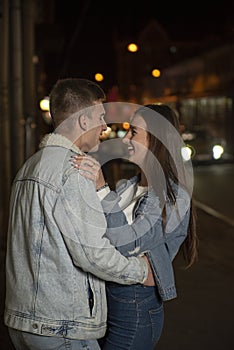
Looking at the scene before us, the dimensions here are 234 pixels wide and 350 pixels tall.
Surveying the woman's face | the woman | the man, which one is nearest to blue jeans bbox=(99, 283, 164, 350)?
the woman

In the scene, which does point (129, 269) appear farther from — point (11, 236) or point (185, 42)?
point (185, 42)

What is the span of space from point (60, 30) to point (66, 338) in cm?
1620

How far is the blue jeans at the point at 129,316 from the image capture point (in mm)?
2992

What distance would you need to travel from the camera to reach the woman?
2.90 m

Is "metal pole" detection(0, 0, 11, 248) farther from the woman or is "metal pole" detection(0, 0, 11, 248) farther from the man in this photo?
the man

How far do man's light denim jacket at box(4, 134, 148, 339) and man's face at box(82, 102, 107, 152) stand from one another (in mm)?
109

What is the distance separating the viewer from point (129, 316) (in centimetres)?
300

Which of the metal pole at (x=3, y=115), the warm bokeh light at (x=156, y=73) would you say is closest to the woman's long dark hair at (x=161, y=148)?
the metal pole at (x=3, y=115)

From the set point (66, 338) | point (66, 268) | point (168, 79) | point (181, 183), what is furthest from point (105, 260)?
point (168, 79)

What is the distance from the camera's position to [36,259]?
261 cm

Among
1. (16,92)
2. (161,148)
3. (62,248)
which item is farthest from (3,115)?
(62,248)

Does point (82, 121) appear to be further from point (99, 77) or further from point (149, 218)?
point (99, 77)

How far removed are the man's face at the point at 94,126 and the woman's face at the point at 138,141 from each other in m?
0.36

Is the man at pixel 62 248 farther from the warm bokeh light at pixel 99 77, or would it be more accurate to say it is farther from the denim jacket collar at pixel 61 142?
the warm bokeh light at pixel 99 77
